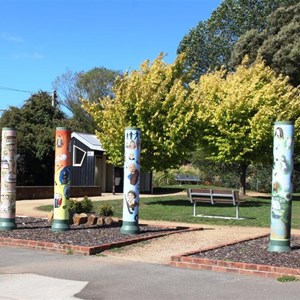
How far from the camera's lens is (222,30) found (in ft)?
175

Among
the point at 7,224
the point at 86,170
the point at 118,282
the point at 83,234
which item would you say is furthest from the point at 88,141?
the point at 118,282

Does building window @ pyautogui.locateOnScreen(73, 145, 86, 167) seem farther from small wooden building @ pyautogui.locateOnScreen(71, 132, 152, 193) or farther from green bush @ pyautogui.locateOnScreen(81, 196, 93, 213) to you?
green bush @ pyautogui.locateOnScreen(81, 196, 93, 213)

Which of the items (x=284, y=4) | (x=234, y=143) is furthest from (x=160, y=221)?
(x=284, y=4)

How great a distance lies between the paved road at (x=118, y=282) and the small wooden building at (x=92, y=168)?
2266cm

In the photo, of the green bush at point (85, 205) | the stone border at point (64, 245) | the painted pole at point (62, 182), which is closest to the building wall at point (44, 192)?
the green bush at point (85, 205)

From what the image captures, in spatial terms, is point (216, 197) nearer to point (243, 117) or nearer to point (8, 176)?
point (8, 176)

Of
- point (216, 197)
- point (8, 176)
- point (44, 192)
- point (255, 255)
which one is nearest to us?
point (255, 255)

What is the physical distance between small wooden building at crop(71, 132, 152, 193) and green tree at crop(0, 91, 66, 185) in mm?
1734

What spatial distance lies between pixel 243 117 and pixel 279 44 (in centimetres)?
1661

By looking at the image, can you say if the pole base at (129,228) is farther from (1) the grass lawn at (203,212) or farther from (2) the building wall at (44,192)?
(2) the building wall at (44,192)

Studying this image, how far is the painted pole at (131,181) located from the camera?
12.6 meters

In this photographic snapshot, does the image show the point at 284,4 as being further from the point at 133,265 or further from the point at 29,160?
the point at 133,265

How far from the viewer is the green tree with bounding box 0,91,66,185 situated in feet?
107

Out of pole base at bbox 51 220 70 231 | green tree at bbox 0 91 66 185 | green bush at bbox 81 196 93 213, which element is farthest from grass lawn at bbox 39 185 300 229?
green tree at bbox 0 91 66 185
